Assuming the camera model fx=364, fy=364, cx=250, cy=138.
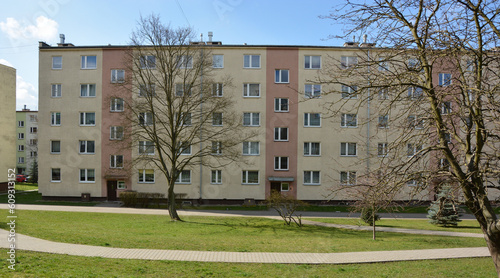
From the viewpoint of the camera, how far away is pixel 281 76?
33438 millimetres

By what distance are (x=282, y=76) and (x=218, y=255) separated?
24.0 m

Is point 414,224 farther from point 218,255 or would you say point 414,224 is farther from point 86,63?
point 86,63

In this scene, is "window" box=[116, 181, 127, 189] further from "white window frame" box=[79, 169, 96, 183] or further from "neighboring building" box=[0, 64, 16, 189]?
"neighboring building" box=[0, 64, 16, 189]

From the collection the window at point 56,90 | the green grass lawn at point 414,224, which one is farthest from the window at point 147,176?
the green grass lawn at point 414,224

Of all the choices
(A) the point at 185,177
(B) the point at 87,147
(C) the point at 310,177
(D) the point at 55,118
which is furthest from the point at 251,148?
(D) the point at 55,118

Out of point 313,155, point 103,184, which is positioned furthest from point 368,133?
point 103,184

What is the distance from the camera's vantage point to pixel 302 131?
33.2m

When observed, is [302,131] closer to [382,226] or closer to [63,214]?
[382,226]

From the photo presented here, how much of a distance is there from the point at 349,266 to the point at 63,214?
754 inches

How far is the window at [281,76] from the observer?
33.4 meters

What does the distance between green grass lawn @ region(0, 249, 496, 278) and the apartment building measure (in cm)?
2150

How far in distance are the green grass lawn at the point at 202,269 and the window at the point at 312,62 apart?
79.3 feet

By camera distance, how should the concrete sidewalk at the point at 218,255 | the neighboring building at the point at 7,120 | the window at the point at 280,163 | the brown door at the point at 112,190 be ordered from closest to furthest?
the concrete sidewalk at the point at 218,255 → the window at the point at 280,163 → the brown door at the point at 112,190 → the neighboring building at the point at 7,120

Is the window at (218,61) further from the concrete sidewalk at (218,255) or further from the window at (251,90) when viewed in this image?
the concrete sidewalk at (218,255)
